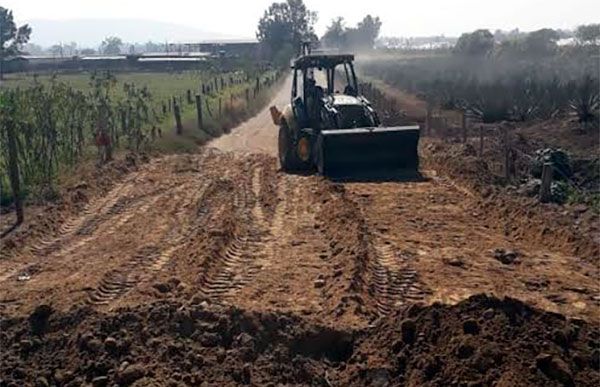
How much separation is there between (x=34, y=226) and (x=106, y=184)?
340cm

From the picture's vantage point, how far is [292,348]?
6.86m

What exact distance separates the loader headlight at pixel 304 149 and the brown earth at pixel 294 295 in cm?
174

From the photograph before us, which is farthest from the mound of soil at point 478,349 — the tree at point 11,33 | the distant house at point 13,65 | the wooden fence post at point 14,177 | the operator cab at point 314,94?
the tree at point 11,33

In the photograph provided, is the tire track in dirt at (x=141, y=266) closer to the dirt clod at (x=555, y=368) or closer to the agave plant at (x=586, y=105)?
the dirt clod at (x=555, y=368)

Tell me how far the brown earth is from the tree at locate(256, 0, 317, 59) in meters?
77.2

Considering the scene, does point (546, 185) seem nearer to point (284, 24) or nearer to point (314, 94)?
point (314, 94)

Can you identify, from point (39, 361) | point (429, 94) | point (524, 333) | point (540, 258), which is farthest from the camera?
point (429, 94)

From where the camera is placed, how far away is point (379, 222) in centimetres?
1151

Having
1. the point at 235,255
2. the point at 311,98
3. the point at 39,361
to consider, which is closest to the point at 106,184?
the point at 311,98

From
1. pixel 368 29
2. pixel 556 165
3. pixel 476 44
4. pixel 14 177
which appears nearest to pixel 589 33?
pixel 476 44

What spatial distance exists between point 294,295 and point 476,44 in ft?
202

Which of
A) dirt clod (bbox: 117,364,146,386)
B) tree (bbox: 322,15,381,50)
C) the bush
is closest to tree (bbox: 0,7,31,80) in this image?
tree (bbox: 322,15,381,50)

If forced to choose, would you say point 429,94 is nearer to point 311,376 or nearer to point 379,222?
point 379,222

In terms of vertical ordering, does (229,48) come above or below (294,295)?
above
